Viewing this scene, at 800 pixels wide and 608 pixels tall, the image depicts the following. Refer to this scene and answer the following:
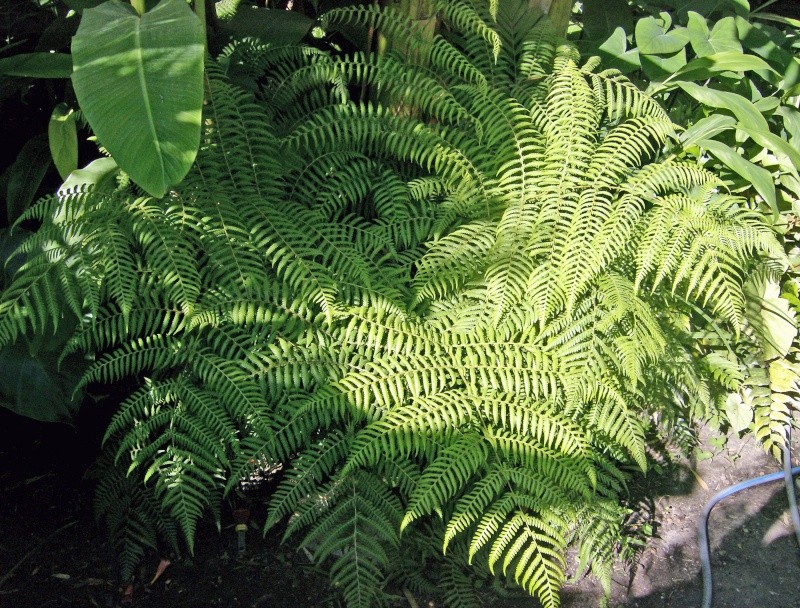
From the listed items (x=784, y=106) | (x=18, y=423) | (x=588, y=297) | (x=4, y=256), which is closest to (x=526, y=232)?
(x=588, y=297)

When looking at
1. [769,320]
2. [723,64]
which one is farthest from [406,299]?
[769,320]

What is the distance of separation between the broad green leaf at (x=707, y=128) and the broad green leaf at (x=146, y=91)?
1895 mm

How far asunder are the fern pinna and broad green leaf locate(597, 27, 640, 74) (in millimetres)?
176

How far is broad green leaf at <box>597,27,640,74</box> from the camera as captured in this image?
3045 mm

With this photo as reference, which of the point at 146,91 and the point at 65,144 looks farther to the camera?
the point at 65,144

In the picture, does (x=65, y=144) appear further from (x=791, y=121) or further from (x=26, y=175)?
(x=791, y=121)

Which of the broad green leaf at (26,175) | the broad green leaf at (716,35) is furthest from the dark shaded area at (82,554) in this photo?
the broad green leaf at (716,35)

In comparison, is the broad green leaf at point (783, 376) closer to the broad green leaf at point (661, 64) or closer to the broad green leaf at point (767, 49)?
the broad green leaf at point (767, 49)

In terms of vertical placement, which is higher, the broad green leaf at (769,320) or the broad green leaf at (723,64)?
the broad green leaf at (723,64)

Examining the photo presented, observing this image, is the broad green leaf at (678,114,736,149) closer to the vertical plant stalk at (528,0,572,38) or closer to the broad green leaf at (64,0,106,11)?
the vertical plant stalk at (528,0,572,38)

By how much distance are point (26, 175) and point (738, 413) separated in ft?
9.67

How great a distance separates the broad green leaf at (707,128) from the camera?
291cm

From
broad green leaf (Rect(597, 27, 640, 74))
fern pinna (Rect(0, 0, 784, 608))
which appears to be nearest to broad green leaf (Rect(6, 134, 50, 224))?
fern pinna (Rect(0, 0, 784, 608))

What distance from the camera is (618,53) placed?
121 inches
